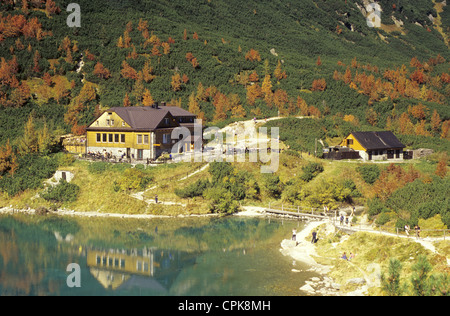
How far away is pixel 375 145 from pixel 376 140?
64.1 inches

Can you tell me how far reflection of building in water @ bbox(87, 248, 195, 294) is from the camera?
3784cm

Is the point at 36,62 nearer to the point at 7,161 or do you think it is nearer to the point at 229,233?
the point at 7,161

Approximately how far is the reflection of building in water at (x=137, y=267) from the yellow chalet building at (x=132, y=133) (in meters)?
24.4

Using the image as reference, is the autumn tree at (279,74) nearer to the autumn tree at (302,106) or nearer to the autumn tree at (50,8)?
the autumn tree at (302,106)

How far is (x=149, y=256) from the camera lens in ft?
146

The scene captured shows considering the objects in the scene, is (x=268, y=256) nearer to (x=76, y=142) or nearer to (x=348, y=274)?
(x=348, y=274)

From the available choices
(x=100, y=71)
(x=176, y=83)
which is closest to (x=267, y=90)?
(x=176, y=83)

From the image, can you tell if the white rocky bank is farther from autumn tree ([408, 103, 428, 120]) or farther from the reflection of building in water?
autumn tree ([408, 103, 428, 120])

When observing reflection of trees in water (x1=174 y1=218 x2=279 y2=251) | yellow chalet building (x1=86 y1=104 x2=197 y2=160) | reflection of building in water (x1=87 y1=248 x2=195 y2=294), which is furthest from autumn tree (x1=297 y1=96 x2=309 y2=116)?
reflection of building in water (x1=87 y1=248 x2=195 y2=294)

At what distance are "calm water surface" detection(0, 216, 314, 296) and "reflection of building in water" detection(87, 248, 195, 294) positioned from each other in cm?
7

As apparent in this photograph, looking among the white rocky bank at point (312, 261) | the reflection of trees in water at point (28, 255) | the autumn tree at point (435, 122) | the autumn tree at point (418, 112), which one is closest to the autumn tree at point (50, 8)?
the reflection of trees in water at point (28, 255)

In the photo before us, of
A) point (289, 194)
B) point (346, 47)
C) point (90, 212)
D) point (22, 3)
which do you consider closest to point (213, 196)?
point (289, 194)

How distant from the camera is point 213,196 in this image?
5934 cm

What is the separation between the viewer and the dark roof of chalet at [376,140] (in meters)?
76.4
